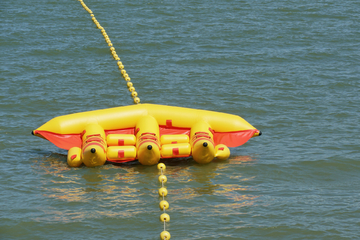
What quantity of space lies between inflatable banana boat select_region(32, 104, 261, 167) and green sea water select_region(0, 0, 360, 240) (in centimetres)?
34

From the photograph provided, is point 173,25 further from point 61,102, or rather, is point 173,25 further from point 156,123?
point 156,123

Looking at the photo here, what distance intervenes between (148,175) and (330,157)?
376 cm

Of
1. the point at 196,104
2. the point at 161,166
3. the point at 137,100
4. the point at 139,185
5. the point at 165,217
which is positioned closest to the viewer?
the point at 165,217

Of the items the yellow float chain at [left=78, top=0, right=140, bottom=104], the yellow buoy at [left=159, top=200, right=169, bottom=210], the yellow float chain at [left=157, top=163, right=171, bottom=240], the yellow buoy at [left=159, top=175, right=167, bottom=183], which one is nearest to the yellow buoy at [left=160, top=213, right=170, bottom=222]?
the yellow float chain at [left=157, top=163, right=171, bottom=240]

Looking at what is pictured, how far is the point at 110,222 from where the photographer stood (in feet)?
25.5

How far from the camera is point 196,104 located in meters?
13.6

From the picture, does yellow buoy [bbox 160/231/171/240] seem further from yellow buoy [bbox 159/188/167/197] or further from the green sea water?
yellow buoy [bbox 159/188/167/197]

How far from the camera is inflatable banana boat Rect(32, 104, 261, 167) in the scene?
30.7 ft

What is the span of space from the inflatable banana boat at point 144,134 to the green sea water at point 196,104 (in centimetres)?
34

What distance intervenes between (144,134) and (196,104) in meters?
4.28

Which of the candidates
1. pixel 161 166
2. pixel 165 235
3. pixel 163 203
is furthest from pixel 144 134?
pixel 165 235

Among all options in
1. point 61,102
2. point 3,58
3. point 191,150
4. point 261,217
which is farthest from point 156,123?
point 3,58

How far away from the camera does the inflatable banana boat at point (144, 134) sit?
30.7 ft

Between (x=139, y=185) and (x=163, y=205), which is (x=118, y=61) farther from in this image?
(x=163, y=205)
